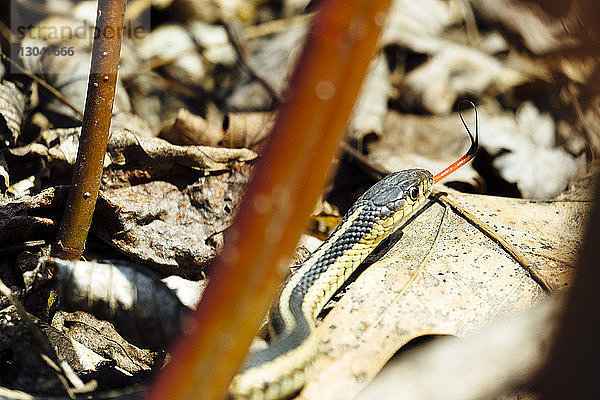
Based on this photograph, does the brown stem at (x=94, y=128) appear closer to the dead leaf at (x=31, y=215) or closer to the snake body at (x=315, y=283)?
the dead leaf at (x=31, y=215)

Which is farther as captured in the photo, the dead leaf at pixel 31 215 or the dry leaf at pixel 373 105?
the dry leaf at pixel 373 105

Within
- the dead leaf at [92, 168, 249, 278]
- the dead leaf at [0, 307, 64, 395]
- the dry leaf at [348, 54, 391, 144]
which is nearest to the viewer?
the dead leaf at [0, 307, 64, 395]

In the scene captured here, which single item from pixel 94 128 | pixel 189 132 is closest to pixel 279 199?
pixel 94 128

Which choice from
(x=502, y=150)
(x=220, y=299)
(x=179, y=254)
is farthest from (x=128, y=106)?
(x=220, y=299)

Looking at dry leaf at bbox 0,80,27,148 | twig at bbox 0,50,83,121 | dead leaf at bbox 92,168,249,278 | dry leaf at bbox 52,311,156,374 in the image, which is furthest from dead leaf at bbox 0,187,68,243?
twig at bbox 0,50,83,121

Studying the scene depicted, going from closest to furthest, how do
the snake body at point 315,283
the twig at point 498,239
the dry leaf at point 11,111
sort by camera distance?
the snake body at point 315,283 < the twig at point 498,239 < the dry leaf at point 11,111

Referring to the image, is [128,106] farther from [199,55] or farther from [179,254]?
[179,254]

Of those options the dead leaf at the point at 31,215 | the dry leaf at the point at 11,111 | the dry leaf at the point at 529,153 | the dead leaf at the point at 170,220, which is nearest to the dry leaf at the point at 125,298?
the dead leaf at the point at 31,215

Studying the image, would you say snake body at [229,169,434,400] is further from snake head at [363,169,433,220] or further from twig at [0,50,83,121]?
twig at [0,50,83,121]
